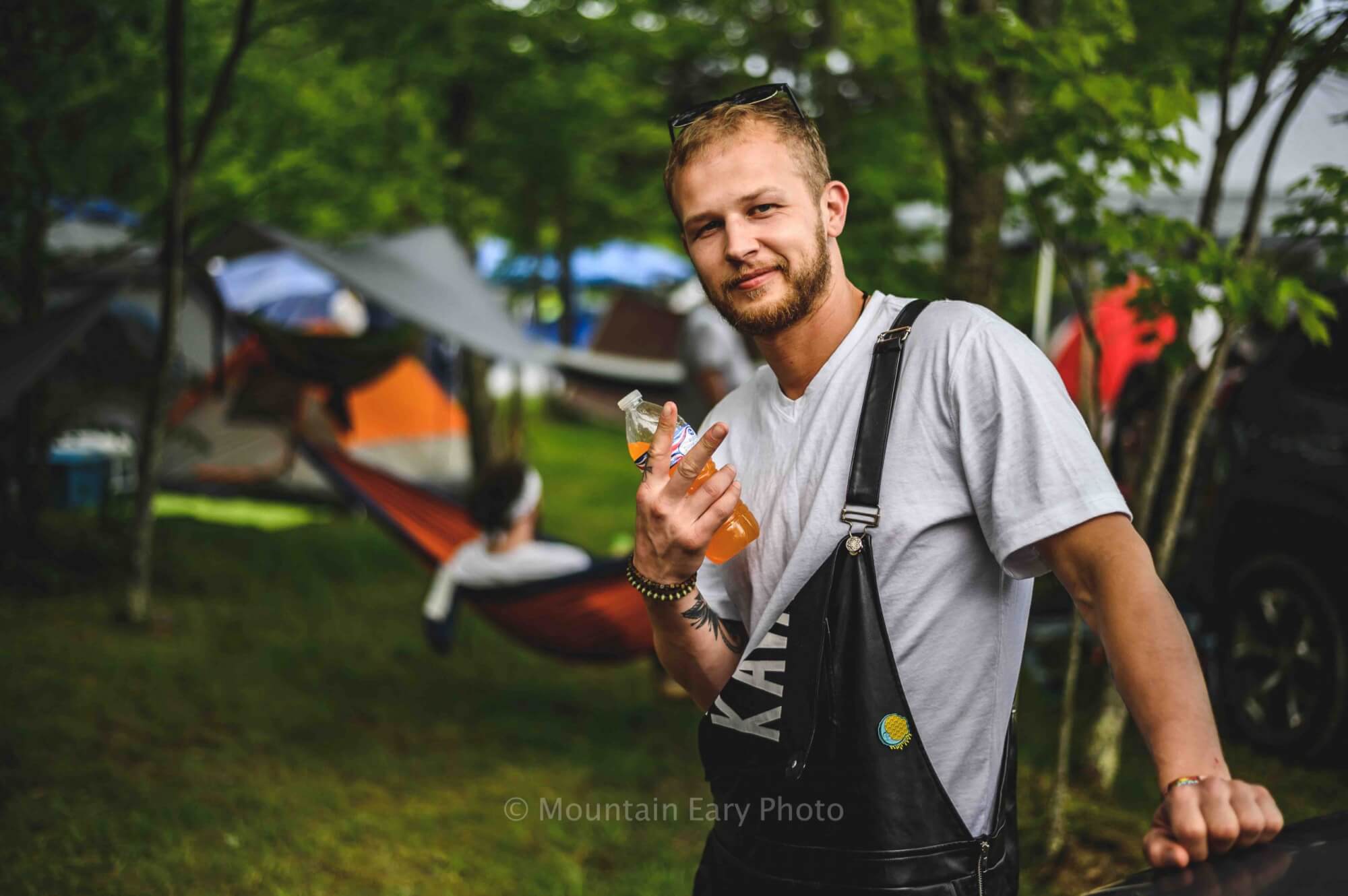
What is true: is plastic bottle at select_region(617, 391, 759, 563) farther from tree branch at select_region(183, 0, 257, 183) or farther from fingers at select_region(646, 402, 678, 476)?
tree branch at select_region(183, 0, 257, 183)

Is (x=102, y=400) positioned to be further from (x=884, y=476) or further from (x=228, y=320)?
(x=884, y=476)

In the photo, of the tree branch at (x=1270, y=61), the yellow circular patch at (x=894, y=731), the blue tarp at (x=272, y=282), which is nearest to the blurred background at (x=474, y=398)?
the tree branch at (x=1270, y=61)

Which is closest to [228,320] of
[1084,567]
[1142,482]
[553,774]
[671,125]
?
[553,774]

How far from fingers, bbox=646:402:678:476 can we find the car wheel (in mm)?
3335

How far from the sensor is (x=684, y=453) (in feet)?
4.45

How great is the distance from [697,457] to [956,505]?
30 cm

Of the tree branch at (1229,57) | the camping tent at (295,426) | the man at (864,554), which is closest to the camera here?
the man at (864,554)

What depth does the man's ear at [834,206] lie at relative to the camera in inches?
55.7

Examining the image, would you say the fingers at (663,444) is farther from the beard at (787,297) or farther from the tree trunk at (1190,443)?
the tree trunk at (1190,443)

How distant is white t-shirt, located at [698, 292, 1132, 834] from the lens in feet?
3.89

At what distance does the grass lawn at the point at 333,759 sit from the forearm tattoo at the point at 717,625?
189 centimetres

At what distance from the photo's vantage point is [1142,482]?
125 inches

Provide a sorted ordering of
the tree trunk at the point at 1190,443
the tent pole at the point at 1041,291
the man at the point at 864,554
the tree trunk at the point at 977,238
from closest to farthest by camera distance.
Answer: the man at the point at 864,554 → the tree trunk at the point at 1190,443 → the tree trunk at the point at 977,238 → the tent pole at the point at 1041,291

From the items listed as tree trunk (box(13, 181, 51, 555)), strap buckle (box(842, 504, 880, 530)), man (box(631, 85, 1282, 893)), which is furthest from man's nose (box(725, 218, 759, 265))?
tree trunk (box(13, 181, 51, 555))
